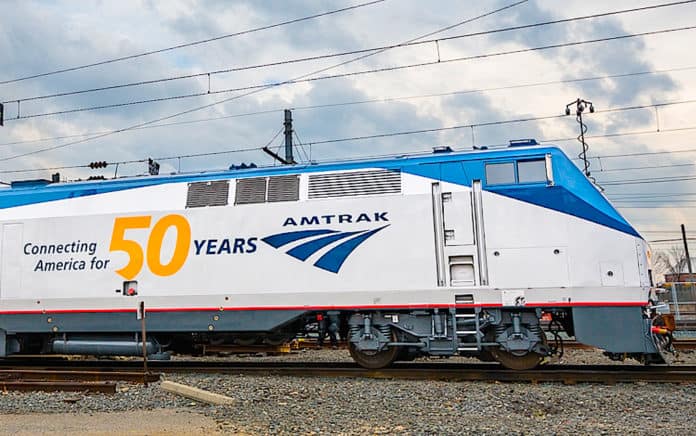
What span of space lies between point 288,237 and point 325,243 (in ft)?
2.44

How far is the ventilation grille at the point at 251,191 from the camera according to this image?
454 inches

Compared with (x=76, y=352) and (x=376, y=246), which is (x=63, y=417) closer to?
(x=76, y=352)

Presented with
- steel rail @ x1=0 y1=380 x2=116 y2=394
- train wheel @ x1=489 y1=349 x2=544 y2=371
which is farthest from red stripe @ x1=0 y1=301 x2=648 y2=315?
steel rail @ x1=0 y1=380 x2=116 y2=394

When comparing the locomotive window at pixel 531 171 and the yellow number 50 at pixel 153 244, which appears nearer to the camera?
the locomotive window at pixel 531 171

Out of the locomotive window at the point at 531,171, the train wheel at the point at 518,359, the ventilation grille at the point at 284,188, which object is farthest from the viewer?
the ventilation grille at the point at 284,188

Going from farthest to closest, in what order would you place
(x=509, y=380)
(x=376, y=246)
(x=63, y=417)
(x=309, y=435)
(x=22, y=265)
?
1. (x=22, y=265)
2. (x=376, y=246)
3. (x=509, y=380)
4. (x=63, y=417)
5. (x=309, y=435)

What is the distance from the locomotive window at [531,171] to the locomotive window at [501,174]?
0.12 meters

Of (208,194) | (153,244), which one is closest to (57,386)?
(153,244)

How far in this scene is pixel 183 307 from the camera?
1138 centimetres

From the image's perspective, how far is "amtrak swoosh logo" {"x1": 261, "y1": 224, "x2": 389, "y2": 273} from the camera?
1085 cm

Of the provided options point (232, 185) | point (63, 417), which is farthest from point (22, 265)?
point (63, 417)

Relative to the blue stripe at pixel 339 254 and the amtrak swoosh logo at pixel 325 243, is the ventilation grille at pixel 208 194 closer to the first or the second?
the amtrak swoosh logo at pixel 325 243

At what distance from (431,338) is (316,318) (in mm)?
2224

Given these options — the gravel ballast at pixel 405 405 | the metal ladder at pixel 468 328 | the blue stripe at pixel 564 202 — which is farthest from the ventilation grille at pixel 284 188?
the blue stripe at pixel 564 202
